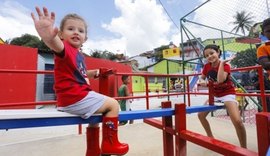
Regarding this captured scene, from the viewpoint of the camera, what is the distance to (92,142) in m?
1.78

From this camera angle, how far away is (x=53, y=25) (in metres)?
1.27

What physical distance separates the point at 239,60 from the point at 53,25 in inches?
247

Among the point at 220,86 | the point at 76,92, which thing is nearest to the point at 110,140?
the point at 76,92

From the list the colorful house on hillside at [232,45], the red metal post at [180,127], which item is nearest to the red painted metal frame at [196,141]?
the red metal post at [180,127]

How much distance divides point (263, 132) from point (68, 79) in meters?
1.12

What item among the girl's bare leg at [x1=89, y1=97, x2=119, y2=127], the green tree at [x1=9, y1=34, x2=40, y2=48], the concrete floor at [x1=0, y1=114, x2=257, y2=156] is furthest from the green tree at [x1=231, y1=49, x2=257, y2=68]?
the green tree at [x1=9, y1=34, x2=40, y2=48]

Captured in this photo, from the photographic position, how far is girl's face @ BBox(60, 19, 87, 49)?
161cm

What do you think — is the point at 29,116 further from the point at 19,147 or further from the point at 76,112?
the point at 19,147

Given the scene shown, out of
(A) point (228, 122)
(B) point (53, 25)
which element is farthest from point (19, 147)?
(A) point (228, 122)

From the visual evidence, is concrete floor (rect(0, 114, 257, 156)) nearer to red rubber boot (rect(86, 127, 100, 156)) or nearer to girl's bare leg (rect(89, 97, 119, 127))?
red rubber boot (rect(86, 127, 100, 156))

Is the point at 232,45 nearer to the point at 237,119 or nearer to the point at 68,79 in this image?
the point at 237,119

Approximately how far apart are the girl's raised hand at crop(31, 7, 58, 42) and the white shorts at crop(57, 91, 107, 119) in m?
0.42

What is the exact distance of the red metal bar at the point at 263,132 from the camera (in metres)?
1.10

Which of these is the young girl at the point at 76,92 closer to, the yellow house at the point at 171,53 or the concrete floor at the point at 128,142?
the concrete floor at the point at 128,142
